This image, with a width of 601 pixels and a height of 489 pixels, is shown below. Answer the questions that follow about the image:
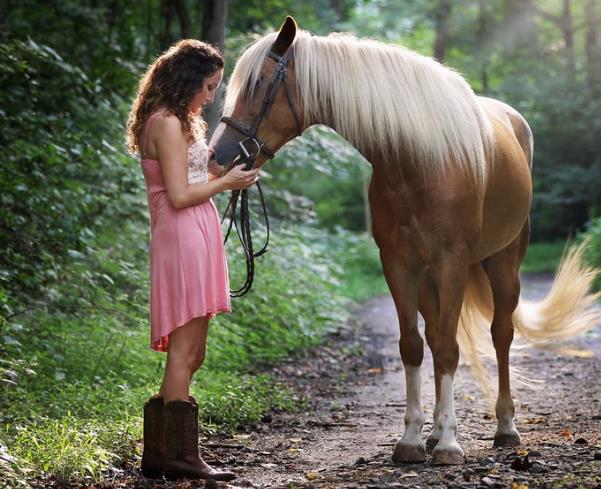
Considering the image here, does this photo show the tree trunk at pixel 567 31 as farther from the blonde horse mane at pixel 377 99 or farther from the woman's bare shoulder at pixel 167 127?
the woman's bare shoulder at pixel 167 127

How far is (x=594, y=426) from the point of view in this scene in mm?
5188

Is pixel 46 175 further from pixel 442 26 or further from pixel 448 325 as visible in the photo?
pixel 442 26

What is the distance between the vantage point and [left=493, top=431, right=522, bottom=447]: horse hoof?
4.84 m

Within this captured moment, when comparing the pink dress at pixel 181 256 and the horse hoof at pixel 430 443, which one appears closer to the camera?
the pink dress at pixel 181 256

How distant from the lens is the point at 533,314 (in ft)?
20.8

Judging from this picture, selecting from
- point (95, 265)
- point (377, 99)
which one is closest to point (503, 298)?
point (377, 99)

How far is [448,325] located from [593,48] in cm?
2293

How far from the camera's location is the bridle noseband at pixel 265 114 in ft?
13.7

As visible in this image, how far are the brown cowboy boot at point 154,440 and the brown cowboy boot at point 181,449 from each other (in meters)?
0.03

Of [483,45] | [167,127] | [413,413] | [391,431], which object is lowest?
[391,431]

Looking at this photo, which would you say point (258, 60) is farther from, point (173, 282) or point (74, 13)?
point (74, 13)

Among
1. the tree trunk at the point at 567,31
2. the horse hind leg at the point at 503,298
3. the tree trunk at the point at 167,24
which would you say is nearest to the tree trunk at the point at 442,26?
the tree trunk at the point at 567,31

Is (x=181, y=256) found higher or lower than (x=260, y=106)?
lower

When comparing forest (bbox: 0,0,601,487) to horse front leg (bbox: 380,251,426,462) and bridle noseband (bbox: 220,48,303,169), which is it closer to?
horse front leg (bbox: 380,251,426,462)
